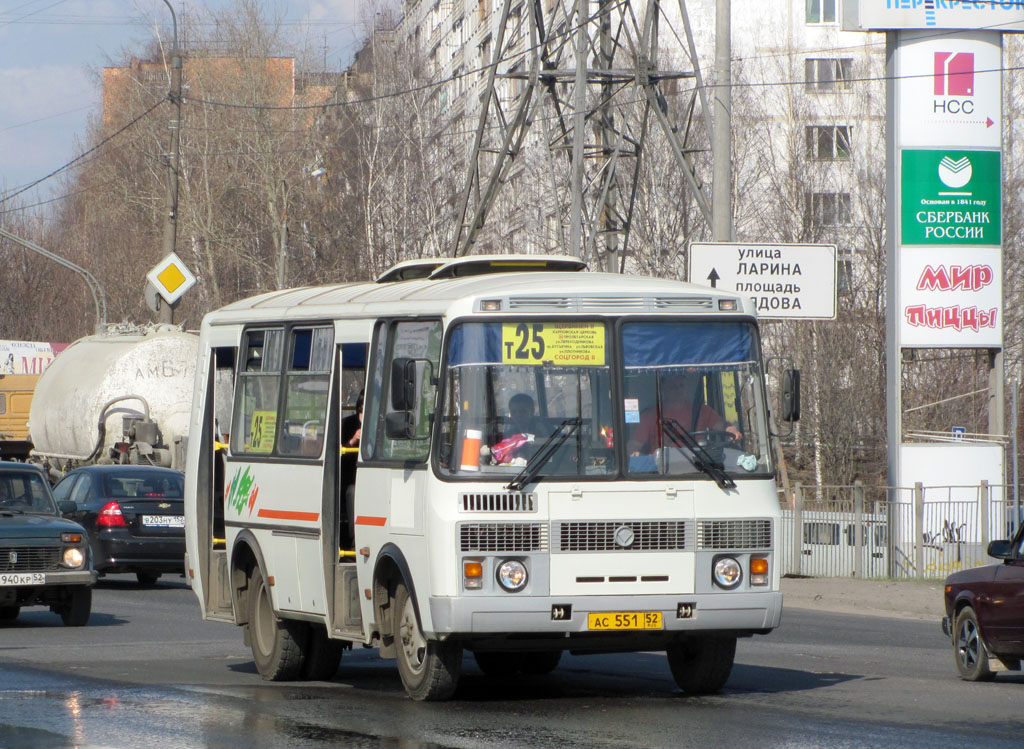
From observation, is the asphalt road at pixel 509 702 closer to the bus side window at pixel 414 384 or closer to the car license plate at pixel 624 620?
the car license plate at pixel 624 620

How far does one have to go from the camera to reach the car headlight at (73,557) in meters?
16.6

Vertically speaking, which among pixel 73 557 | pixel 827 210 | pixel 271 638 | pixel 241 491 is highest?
pixel 827 210

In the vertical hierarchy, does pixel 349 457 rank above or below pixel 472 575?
above

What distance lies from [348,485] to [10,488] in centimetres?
750

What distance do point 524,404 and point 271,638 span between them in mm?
3318

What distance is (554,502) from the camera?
9.80 metres

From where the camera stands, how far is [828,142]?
176ft

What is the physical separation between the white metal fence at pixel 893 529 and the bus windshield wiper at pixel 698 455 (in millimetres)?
12435

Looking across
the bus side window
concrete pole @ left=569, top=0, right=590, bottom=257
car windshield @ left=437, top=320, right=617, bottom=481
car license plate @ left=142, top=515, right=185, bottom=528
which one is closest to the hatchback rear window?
car license plate @ left=142, top=515, right=185, bottom=528

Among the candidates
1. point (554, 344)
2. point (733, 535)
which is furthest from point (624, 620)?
point (554, 344)

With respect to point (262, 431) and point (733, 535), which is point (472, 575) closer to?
point (733, 535)

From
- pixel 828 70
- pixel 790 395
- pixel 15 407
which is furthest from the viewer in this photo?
pixel 828 70

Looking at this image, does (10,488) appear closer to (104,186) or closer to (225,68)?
(225,68)

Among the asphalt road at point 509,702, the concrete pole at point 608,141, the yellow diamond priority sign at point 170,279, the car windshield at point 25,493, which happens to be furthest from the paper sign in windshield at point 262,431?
the concrete pole at point 608,141
